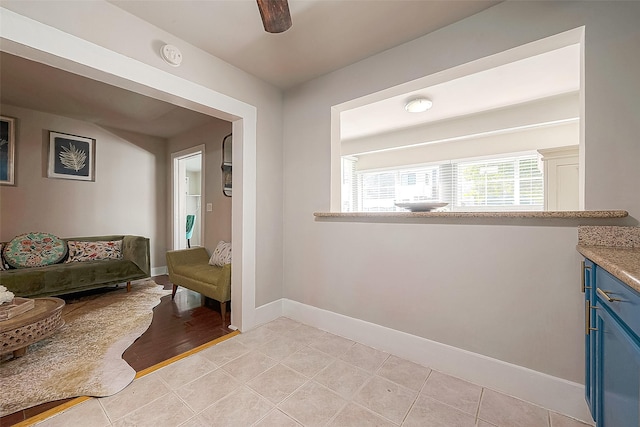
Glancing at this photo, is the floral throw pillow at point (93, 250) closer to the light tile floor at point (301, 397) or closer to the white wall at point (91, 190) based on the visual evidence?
the white wall at point (91, 190)

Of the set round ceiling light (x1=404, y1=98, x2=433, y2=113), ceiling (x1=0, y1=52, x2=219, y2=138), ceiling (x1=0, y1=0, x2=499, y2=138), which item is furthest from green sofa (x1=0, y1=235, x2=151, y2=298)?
round ceiling light (x1=404, y1=98, x2=433, y2=113)

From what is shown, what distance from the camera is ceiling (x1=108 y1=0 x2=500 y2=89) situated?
1.62 m

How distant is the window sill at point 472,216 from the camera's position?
1312mm

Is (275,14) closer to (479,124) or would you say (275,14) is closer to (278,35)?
(278,35)

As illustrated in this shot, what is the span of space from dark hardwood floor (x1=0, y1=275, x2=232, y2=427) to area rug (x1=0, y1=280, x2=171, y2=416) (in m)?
0.06

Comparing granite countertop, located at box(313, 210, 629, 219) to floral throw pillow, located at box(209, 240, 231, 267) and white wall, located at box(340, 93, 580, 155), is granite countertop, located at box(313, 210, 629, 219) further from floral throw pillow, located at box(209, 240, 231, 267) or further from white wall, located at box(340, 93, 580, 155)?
white wall, located at box(340, 93, 580, 155)

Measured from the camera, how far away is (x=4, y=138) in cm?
317

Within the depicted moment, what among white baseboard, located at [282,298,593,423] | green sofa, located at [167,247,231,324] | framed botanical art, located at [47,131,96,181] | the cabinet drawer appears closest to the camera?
the cabinet drawer

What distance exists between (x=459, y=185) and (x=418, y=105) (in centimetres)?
175

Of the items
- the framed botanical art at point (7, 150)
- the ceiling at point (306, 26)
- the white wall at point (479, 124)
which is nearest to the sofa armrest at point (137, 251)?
the framed botanical art at point (7, 150)

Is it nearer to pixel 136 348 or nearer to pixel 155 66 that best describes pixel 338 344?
pixel 136 348

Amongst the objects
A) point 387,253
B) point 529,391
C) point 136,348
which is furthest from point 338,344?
point 136,348

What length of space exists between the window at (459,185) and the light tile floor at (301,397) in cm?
258

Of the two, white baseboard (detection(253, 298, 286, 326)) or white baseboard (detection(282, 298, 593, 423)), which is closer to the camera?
white baseboard (detection(282, 298, 593, 423))
